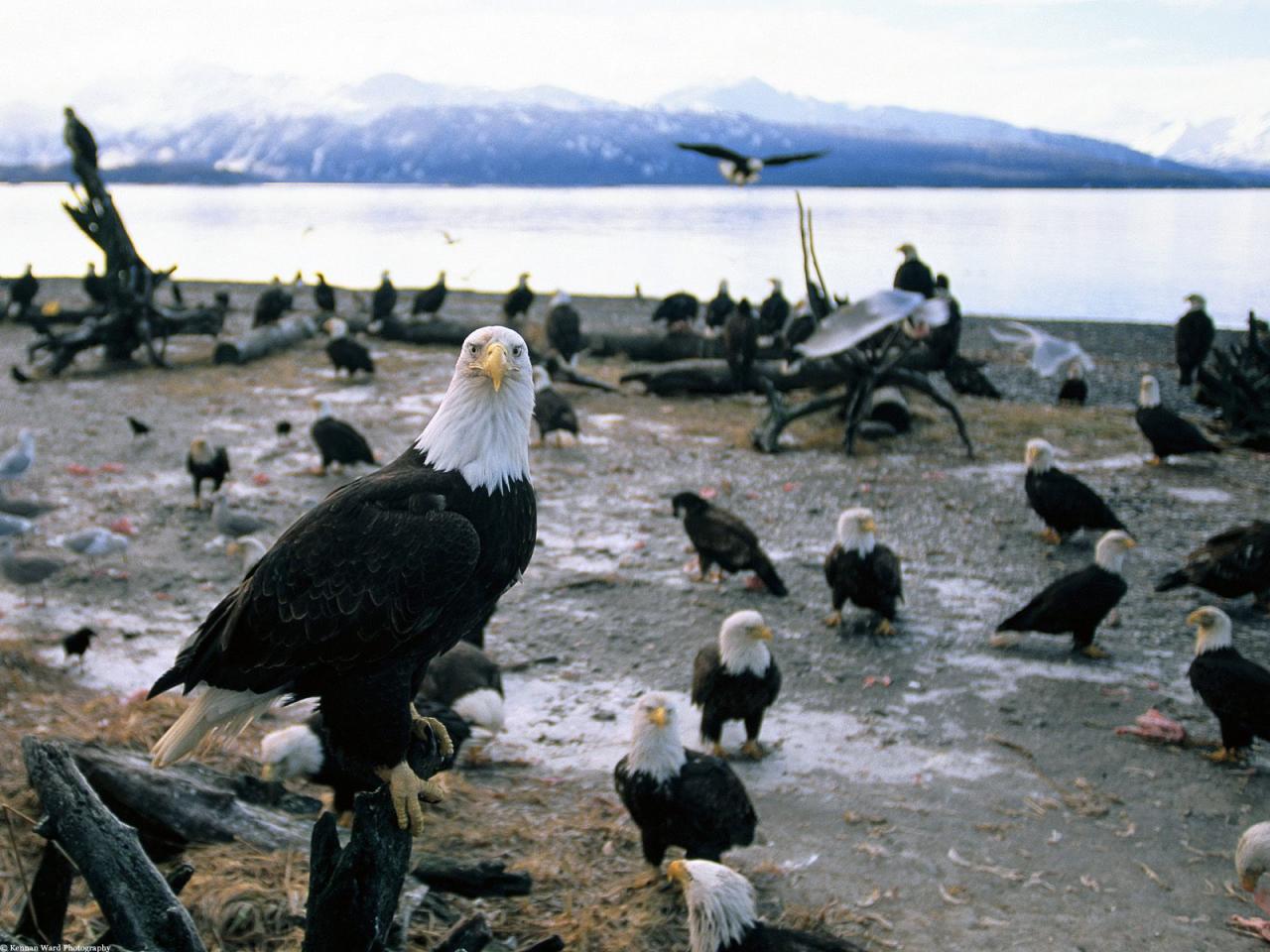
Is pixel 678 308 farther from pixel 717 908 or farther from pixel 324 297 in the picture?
pixel 717 908

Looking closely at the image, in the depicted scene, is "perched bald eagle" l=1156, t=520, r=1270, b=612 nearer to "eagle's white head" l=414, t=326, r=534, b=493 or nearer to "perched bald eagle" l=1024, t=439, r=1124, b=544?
"perched bald eagle" l=1024, t=439, r=1124, b=544

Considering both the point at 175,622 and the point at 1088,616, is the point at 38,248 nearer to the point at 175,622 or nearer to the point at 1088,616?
the point at 175,622

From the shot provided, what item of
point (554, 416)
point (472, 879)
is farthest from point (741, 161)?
point (472, 879)

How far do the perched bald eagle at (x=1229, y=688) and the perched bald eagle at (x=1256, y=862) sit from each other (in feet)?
3.40

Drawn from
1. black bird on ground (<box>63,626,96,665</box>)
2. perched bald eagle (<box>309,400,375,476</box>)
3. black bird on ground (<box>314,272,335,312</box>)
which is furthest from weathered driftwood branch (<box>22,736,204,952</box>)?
black bird on ground (<box>314,272,335,312</box>)

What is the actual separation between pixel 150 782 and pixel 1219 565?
5.78m

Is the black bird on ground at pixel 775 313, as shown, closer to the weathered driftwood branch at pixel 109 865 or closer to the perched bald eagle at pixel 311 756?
the perched bald eagle at pixel 311 756

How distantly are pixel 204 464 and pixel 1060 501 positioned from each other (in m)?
6.23

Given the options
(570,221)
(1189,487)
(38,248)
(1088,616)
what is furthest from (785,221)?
(1088,616)

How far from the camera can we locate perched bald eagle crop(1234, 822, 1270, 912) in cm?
383

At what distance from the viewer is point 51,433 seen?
35.0 feet

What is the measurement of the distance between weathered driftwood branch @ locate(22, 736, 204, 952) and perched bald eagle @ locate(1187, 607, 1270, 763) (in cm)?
435

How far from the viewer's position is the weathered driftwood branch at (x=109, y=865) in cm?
251

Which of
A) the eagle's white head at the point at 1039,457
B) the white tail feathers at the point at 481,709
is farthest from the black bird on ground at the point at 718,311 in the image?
the white tail feathers at the point at 481,709
